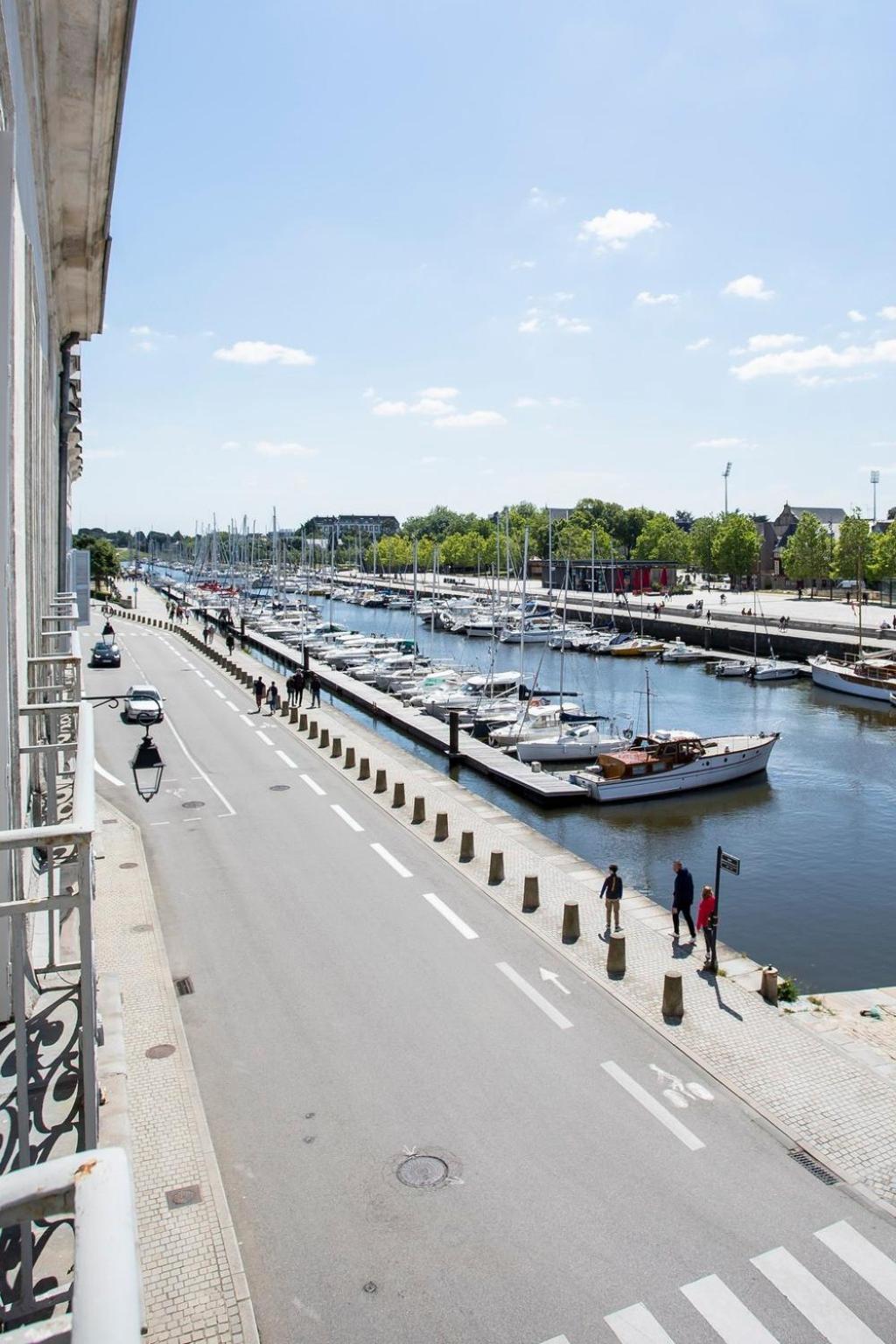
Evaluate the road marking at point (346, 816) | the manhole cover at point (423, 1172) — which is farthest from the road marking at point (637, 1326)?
the road marking at point (346, 816)

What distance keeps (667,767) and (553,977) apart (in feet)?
57.1

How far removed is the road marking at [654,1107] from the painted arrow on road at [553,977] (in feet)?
6.75

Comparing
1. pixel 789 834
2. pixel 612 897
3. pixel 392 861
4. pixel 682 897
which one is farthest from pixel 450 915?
pixel 789 834

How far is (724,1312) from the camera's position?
7832 millimetres

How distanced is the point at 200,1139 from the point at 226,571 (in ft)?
489

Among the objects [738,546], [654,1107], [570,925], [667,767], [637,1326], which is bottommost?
[637,1326]

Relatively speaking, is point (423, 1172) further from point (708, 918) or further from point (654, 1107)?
point (708, 918)

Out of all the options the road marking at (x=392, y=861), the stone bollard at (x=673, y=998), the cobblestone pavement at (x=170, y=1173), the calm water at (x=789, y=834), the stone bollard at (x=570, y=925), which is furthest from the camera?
the calm water at (x=789, y=834)

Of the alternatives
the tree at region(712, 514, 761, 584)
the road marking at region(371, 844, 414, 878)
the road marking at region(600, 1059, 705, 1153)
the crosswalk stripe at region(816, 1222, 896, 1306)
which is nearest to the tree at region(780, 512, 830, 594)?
the tree at region(712, 514, 761, 584)

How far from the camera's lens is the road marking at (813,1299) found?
299 inches

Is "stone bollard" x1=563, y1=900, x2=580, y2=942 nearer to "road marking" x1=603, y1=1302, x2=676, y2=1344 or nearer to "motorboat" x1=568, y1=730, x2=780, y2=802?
"road marking" x1=603, y1=1302, x2=676, y2=1344

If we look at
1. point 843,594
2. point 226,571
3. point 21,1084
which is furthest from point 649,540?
point 21,1084

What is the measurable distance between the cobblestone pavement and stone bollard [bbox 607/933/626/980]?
642 cm

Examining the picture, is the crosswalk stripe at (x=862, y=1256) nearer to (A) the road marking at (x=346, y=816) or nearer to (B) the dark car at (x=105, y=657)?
(A) the road marking at (x=346, y=816)
